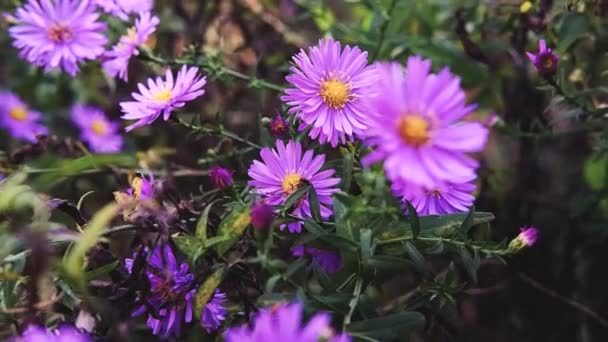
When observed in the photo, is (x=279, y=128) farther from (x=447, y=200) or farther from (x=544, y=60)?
(x=544, y=60)

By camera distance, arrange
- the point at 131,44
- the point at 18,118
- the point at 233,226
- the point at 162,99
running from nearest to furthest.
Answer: the point at 233,226 < the point at 162,99 < the point at 131,44 < the point at 18,118

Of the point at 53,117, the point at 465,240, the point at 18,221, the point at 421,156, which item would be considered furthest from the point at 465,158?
the point at 53,117

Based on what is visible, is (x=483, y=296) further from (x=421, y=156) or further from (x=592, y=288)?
(x=421, y=156)

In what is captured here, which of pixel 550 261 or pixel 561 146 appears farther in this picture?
pixel 561 146

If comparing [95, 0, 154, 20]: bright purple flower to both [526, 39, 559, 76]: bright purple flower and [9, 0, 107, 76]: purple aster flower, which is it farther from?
[526, 39, 559, 76]: bright purple flower

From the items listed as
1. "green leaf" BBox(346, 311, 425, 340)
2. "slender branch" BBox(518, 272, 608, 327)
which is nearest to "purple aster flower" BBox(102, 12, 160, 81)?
"green leaf" BBox(346, 311, 425, 340)

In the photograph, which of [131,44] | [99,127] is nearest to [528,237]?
[131,44]
